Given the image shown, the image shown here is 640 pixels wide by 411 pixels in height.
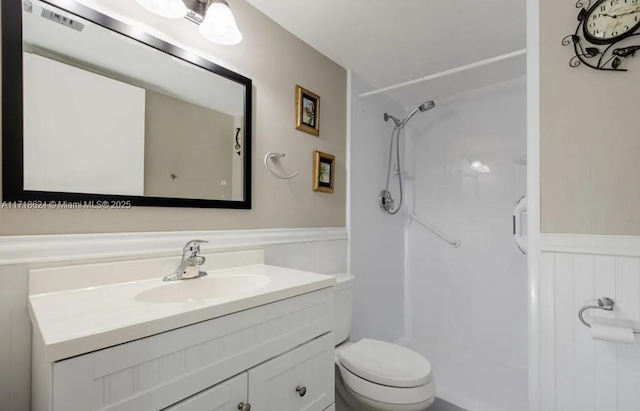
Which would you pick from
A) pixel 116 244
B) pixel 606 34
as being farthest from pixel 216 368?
pixel 606 34

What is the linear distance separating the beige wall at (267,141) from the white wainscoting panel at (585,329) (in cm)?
117

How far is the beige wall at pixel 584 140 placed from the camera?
1.14 meters

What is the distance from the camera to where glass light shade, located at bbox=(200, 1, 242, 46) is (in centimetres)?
122

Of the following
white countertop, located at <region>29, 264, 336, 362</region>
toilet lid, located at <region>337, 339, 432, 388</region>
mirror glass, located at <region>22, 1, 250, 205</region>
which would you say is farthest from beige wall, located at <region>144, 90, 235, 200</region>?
toilet lid, located at <region>337, 339, 432, 388</region>

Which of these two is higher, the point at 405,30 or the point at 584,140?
the point at 405,30

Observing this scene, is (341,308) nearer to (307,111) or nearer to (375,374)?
(375,374)

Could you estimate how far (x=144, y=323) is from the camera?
26.9 inches

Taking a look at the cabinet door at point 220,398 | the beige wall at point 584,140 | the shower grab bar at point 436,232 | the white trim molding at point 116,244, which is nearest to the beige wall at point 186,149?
the white trim molding at point 116,244

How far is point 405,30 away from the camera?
5.52ft

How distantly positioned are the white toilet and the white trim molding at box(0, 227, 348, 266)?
1.88 feet

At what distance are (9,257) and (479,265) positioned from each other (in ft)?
8.75

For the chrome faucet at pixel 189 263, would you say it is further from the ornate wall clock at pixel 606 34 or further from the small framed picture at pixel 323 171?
the ornate wall clock at pixel 606 34

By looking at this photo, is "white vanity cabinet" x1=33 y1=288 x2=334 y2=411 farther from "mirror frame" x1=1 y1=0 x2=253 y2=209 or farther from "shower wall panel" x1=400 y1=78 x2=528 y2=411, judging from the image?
"shower wall panel" x1=400 y1=78 x2=528 y2=411

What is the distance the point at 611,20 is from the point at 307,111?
1.32 meters
